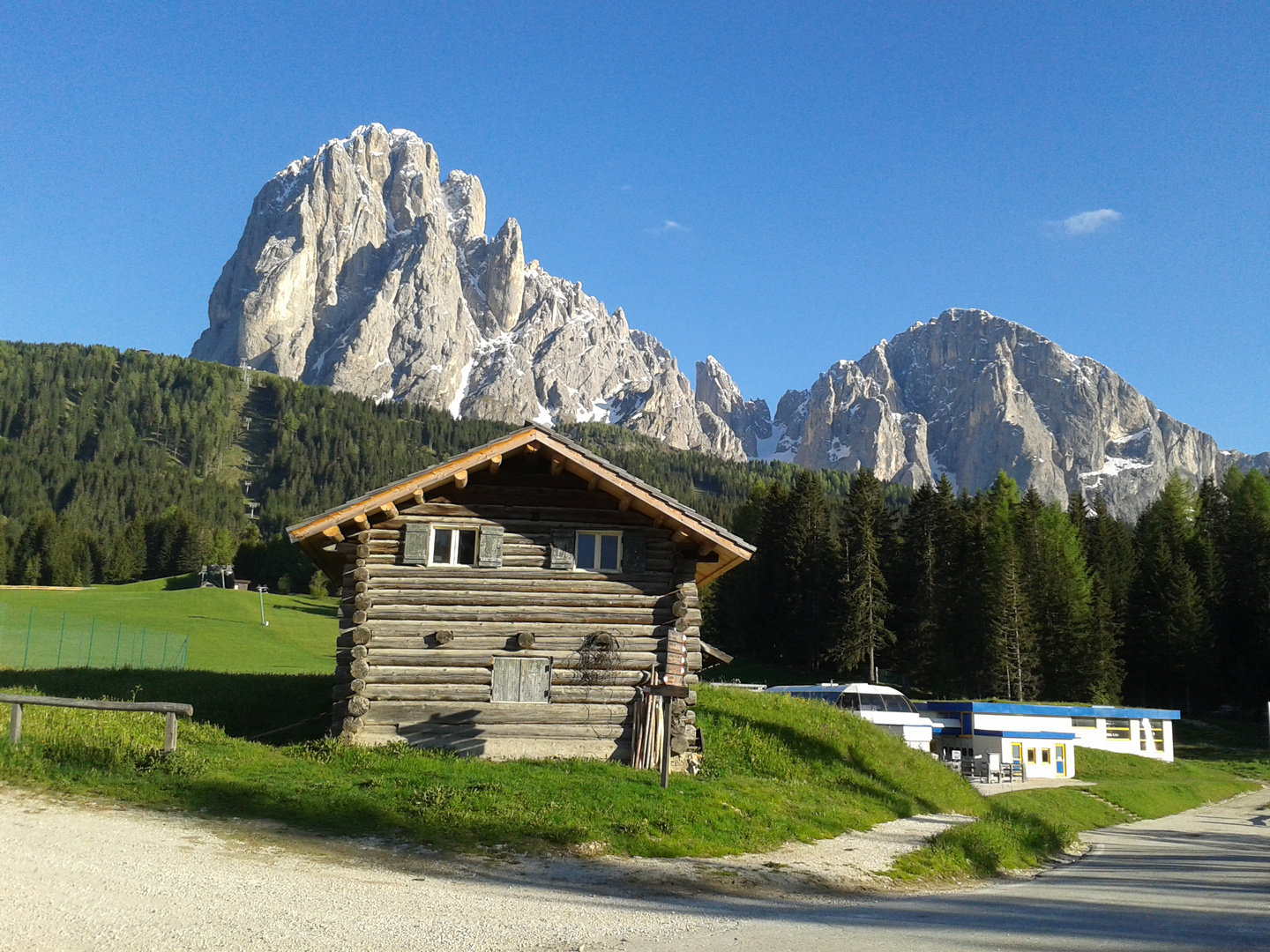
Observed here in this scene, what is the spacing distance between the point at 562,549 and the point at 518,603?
149 centimetres

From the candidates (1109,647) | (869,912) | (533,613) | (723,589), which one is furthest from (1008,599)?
(869,912)

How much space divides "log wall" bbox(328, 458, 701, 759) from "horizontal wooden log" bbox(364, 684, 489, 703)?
0.9 inches

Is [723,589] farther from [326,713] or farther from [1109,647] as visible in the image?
[326,713]

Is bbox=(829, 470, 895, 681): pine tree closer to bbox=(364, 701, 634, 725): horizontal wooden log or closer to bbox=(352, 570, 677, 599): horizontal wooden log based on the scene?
bbox=(352, 570, 677, 599): horizontal wooden log

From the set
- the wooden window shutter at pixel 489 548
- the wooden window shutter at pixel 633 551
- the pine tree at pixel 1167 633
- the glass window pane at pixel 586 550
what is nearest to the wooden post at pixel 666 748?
the wooden window shutter at pixel 633 551

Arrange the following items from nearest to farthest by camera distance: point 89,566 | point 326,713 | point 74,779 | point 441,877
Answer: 1. point 441,877
2. point 74,779
3. point 326,713
4. point 89,566

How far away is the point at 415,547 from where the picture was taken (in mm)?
20562

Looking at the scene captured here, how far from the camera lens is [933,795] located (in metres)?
23.9

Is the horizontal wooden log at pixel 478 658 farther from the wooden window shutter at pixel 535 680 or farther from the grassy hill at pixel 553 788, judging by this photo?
the grassy hill at pixel 553 788

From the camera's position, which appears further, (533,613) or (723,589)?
(723,589)

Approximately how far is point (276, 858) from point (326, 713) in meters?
13.1

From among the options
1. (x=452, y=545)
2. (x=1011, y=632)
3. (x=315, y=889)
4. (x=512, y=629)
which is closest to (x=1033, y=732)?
(x=1011, y=632)

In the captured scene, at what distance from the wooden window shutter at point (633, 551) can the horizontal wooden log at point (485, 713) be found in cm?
306

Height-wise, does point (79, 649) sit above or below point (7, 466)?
below
